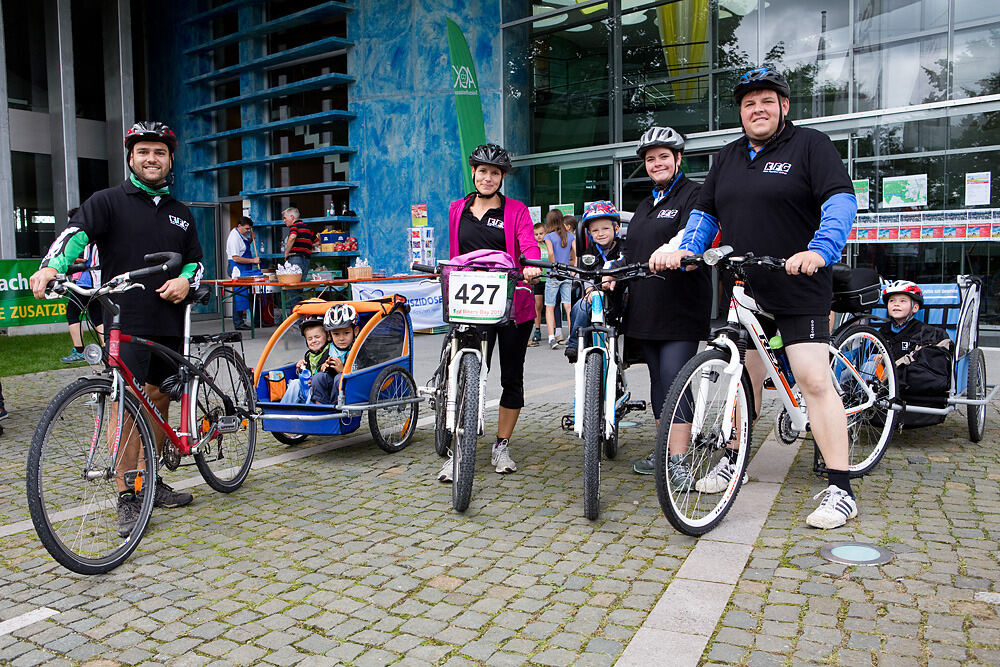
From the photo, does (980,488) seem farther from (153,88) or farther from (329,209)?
(153,88)

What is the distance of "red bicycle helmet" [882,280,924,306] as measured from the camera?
5672 millimetres

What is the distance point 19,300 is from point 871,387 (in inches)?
345

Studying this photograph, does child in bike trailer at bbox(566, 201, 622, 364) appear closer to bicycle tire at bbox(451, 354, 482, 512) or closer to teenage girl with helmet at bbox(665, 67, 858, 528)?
bicycle tire at bbox(451, 354, 482, 512)

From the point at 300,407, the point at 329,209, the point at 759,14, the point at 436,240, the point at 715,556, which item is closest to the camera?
the point at 715,556

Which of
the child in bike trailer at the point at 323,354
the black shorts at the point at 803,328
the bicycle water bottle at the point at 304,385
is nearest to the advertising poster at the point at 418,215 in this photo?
the child in bike trailer at the point at 323,354

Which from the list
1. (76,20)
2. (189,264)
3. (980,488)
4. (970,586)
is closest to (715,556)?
(970,586)

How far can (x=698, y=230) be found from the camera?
172 inches

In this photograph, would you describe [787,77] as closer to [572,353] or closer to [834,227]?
[572,353]

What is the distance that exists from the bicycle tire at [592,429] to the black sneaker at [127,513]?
7.07 feet

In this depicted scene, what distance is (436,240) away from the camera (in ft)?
48.3

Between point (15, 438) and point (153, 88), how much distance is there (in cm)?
1594

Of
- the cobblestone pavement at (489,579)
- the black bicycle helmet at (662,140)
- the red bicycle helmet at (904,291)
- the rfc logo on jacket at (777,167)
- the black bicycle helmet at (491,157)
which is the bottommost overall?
the cobblestone pavement at (489,579)

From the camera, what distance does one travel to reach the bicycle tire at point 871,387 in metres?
4.87

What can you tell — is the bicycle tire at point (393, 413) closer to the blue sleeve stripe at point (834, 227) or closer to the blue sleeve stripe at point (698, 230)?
the blue sleeve stripe at point (698, 230)
